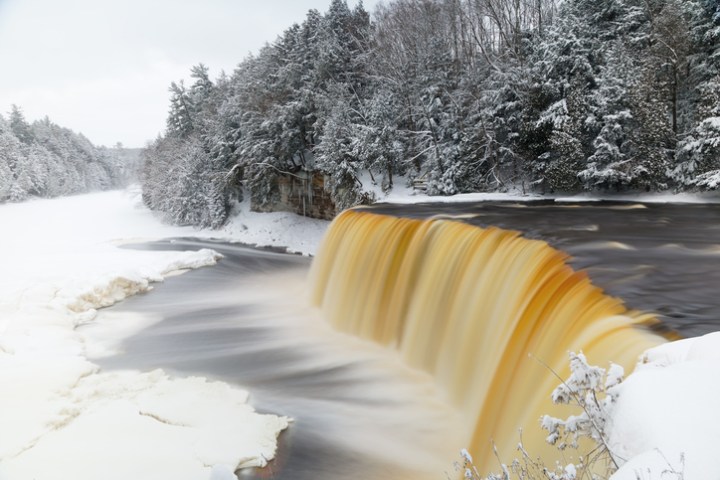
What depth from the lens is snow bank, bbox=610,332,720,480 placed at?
59.4 inches

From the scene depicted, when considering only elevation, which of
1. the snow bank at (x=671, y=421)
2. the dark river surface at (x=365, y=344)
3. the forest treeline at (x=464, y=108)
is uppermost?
the forest treeline at (x=464, y=108)

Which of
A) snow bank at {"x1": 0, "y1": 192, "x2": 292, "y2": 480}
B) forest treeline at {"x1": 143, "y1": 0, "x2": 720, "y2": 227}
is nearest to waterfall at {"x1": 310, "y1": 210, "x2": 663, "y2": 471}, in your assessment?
snow bank at {"x1": 0, "y1": 192, "x2": 292, "y2": 480}

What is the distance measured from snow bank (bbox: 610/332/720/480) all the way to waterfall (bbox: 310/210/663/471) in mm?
548

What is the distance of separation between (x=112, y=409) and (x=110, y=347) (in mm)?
3860

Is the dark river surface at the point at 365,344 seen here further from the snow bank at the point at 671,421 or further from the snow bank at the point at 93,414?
the snow bank at the point at 671,421

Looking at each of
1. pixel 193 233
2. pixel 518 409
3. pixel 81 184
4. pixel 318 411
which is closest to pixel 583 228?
pixel 518 409

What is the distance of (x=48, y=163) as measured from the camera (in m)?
69.4

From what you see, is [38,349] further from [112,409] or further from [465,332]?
[465,332]

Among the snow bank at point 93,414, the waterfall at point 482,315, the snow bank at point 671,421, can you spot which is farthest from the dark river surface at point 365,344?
the snow bank at point 671,421

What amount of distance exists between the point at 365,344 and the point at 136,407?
4.63m

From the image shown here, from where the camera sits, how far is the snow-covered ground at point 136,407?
1744 millimetres

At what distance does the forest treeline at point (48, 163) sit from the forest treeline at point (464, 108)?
1318 inches

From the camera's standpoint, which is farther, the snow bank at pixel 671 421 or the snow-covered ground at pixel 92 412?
the snow-covered ground at pixel 92 412

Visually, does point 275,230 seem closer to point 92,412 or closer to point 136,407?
point 136,407
